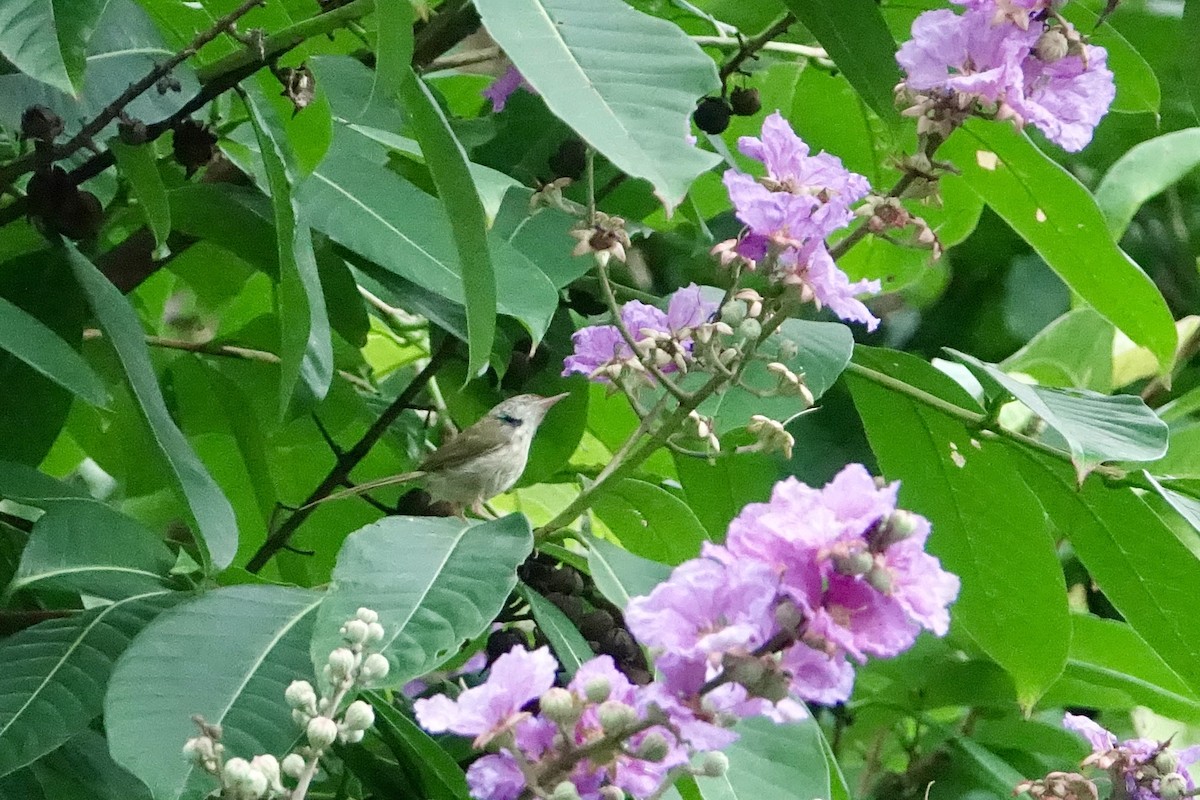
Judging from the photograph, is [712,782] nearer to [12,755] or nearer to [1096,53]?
[12,755]

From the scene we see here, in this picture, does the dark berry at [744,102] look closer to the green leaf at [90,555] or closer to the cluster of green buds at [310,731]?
the green leaf at [90,555]

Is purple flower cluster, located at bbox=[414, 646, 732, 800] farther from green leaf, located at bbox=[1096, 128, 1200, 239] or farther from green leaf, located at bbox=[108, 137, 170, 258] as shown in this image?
green leaf, located at bbox=[1096, 128, 1200, 239]

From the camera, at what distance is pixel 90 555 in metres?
0.87

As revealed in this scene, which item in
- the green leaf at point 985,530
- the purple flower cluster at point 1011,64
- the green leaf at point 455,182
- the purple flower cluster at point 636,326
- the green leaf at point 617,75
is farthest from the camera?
the green leaf at point 985,530

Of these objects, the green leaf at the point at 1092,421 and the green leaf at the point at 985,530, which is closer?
the green leaf at the point at 1092,421

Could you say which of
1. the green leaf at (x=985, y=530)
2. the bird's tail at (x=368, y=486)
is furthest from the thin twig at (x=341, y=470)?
the green leaf at (x=985, y=530)

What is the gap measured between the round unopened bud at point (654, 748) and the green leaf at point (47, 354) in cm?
49

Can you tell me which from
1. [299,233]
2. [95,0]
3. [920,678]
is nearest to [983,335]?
[920,678]

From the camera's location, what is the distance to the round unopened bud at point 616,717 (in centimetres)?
49

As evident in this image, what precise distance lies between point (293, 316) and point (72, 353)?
0.15m

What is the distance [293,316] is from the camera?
835mm

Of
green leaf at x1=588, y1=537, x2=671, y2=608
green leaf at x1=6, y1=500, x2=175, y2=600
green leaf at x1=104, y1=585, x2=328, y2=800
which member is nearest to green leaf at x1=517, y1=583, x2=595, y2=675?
green leaf at x1=588, y1=537, x2=671, y2=608

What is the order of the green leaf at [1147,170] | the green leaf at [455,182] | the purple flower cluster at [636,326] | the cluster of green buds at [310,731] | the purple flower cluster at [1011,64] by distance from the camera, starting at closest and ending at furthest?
the cluster of green buds at [310,731] < the green leaf at [455,182] < the purple flower cluster at [1011,64] < the purple flower cluster at [636,326] < the green leaf at [1147,170]

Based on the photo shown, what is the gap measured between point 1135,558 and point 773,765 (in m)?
0.40
